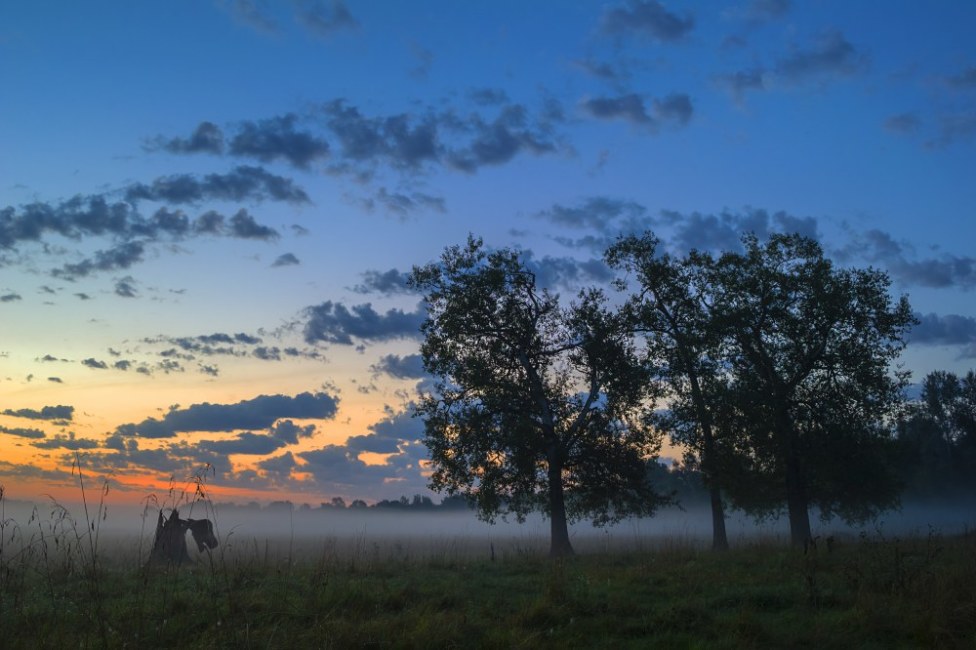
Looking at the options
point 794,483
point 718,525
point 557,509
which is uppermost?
point 794,483

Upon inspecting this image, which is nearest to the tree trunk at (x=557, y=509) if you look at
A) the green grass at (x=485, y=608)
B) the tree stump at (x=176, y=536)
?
the green grass at (x=485, y=608)

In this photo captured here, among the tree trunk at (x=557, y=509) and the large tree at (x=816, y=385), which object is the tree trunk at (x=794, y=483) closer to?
the large tree at (x=816, y=385)

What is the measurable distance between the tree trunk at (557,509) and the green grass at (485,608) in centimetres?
1305

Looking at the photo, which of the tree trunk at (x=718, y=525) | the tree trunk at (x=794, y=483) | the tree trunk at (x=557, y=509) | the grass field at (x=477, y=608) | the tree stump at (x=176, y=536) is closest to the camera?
the grass field at (x=477, y=608)

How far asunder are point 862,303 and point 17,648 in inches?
1232

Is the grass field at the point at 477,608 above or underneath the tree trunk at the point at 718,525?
above

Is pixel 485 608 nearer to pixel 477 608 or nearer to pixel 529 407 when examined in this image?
pixel 477 608

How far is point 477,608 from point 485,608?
0.15 m

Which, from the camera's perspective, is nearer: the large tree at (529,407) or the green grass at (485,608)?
the green grass at (485,608)

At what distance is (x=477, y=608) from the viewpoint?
1111cm

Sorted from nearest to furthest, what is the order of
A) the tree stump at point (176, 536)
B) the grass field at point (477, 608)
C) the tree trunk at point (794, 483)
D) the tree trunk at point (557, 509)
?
the grass field at point (477, 608)
the tree stump at point (176, 536)
the tree trunk at point (557, 509)
the tree trunk at point (794, 483)

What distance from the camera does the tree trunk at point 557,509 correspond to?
27.7 m

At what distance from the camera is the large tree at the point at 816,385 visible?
2878cm

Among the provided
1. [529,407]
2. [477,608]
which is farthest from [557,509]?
[477,608]
